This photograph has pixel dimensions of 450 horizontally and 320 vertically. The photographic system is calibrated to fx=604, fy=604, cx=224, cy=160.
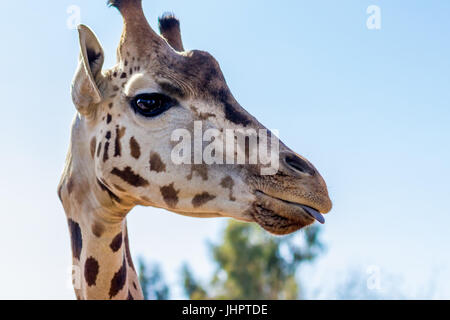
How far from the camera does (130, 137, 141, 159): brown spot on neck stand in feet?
14.3

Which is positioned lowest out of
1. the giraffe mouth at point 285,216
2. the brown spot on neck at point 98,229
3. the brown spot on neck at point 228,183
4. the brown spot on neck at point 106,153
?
the brown spot on neck at point 98,229

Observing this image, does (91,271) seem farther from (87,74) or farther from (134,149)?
(87,74)

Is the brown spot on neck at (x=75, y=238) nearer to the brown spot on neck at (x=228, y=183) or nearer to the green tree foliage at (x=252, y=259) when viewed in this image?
the brown spot on neck at (x=228, y=183)

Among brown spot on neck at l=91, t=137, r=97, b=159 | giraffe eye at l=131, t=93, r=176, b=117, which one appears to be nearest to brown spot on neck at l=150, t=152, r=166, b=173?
giraffe eye at l=131, t=93, r=176, b=117

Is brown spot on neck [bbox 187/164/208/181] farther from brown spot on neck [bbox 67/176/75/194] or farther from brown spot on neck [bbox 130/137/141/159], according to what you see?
brown spot on neck [bbox 67/176/75/194]

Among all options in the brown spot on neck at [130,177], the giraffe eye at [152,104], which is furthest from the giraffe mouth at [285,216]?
the giraffe eye at [152,104]

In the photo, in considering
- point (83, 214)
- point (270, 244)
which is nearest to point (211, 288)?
point (270, 244)

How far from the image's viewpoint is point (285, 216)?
391 cm

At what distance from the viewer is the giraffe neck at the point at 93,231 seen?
4.56 metres

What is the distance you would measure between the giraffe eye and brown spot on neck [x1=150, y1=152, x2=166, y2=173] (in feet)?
1.03

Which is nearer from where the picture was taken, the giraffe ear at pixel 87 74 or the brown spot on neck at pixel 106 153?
the brown spot on neck at pixel 106 153

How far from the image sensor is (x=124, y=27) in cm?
488
